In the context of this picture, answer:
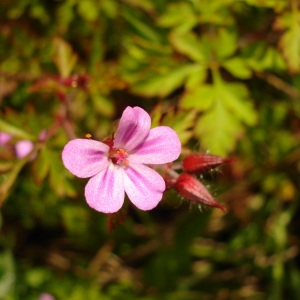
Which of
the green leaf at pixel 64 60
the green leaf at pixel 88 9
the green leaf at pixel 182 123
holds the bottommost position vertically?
the green leaf at pixel 182 123

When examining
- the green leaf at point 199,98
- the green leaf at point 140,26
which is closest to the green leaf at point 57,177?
the green leaf at point 199,98

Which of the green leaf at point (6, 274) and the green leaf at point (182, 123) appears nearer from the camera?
the green leaf at point (182, 123)

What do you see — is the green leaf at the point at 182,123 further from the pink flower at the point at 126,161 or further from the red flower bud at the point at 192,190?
the pink flower at the point at 126,161

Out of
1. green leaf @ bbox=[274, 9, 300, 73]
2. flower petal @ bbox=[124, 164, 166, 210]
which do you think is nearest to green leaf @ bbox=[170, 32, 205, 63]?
green leaf @ bbox=[274, 9, 300, 73]

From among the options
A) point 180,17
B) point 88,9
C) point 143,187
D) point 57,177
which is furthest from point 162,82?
point 143,187

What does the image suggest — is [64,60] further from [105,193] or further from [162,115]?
[105,193]

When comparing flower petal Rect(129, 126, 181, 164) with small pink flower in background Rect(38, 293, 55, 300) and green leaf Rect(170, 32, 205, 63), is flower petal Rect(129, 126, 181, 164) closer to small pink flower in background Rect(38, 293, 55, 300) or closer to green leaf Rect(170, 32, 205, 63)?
green leaf Rect(170, 32, 205, 63)
